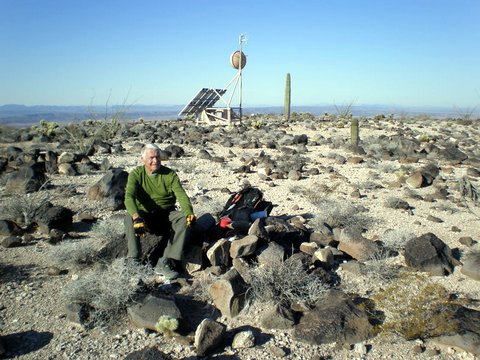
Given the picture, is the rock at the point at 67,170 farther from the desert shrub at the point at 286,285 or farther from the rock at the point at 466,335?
the rock at the point at 466,335

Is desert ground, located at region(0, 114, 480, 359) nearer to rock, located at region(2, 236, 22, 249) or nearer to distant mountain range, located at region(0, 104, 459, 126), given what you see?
rock, located at region(2, 236, 22, 249)

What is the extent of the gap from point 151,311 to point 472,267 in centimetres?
385

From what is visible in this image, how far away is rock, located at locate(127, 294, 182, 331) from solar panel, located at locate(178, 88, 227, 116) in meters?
22.0

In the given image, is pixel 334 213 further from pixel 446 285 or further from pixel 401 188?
pixel 401 188

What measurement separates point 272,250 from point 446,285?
81.1 inches

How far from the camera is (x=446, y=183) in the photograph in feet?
33.1

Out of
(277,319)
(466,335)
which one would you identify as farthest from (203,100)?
(466,335)

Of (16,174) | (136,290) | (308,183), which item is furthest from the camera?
(308,183)

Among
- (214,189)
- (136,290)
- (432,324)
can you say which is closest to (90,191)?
(214,189)

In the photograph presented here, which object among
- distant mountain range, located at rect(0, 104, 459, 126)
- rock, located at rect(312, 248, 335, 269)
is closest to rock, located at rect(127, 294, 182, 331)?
rock, located at rect(312, 248, 335, 269)

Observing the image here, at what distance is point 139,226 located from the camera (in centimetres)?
485

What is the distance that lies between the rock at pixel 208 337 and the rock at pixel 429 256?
9.32 feet

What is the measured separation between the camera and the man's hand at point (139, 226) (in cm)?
485

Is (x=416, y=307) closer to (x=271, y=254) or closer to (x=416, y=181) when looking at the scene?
(x=271, y=254)
